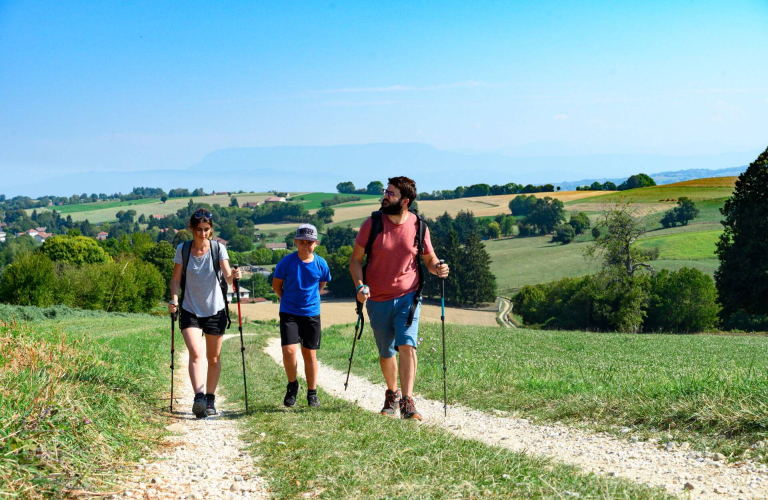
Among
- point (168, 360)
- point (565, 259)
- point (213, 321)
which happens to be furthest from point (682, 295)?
point (213, 321)

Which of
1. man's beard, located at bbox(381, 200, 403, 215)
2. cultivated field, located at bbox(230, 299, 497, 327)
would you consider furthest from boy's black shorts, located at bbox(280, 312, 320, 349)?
cultivated field, located at bbox(230, 299, 497, 327)

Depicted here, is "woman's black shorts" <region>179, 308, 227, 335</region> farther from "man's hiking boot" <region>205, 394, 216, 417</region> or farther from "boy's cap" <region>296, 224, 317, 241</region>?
"boy's cap" <region>296, 224, 317, 241</region>

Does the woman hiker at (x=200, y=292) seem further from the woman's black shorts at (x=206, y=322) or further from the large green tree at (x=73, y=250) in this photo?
the large green tree at (x=73, y=250)

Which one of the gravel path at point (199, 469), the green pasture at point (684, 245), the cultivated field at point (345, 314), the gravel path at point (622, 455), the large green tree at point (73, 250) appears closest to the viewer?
the gravel path at point (199, 469)

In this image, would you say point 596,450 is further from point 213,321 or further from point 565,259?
point 565,259

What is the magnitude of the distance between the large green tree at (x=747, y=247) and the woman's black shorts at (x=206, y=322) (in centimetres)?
4346

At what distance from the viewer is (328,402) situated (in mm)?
8812

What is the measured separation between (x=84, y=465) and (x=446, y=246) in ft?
304

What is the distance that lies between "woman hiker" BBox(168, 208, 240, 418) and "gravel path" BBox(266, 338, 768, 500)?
2784mm

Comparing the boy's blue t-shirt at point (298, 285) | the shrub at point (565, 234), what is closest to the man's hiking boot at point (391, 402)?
the boy's blue t-shirt at point (298, 285)

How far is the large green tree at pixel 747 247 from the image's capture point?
1683 inches

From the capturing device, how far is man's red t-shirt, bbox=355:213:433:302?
773 cm

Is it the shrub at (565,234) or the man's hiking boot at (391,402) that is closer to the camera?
the man's hiking boot at (391,402)

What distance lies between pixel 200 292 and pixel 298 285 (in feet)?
4.21
